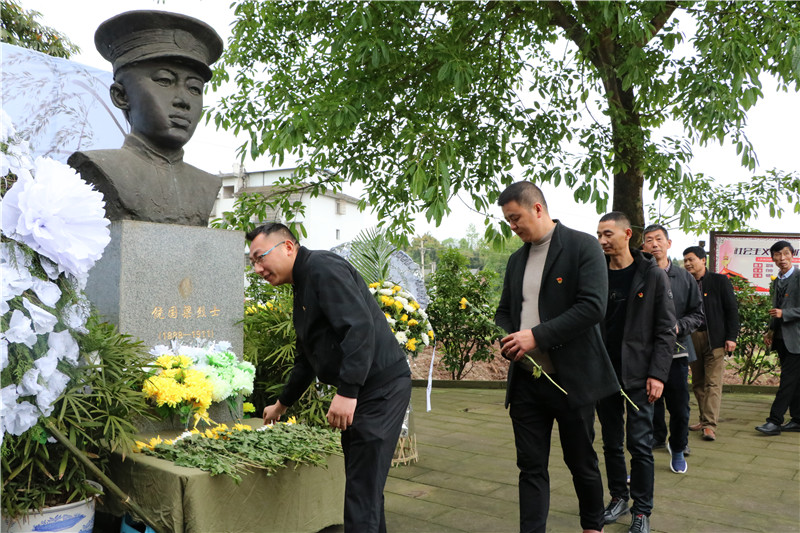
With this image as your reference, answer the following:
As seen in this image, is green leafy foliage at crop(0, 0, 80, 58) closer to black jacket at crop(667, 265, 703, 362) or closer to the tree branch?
the tree branch

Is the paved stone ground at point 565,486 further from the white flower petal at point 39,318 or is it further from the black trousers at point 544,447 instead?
the white flower petal at point 39,318

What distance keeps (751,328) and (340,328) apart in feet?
27.7

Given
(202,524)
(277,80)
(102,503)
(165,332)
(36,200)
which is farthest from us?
(277,80)

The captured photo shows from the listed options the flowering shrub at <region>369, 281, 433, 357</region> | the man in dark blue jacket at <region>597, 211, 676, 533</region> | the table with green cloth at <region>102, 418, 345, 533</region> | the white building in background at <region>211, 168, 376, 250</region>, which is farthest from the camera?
the white building in background at <region>211, 168, 376, 250</region>

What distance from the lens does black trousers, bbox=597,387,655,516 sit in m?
3.64

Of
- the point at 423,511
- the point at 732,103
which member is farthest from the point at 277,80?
the point at 423,511

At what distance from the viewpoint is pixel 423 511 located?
407 centimetres

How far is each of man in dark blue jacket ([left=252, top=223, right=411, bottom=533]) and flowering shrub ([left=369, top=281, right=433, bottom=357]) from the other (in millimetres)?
2182

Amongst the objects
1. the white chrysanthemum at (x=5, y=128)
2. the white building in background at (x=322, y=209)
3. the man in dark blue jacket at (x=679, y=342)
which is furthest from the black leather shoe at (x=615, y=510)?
the white building in background at (x=322, y=209)

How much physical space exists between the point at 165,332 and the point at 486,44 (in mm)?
5241

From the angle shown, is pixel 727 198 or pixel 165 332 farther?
pixel 727 198

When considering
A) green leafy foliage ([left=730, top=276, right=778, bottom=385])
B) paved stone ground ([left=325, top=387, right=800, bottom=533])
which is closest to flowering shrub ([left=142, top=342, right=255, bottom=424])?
paved stone ground ([left=325, top=387, right=800, bottom=533])

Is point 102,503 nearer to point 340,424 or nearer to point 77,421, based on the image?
point 77,421

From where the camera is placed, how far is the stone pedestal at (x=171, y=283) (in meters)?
3.77
